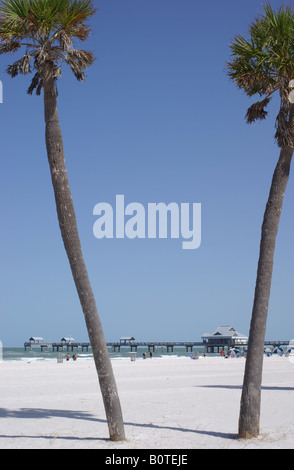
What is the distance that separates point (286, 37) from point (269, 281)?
17.0 ft

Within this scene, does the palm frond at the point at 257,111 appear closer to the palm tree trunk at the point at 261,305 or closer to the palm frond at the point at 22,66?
the palm tree trunk at the point at 261,305

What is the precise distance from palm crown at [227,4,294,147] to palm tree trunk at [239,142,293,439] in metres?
0.85

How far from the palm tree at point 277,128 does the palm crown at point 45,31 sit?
11.4 ft

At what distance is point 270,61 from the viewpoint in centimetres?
1070

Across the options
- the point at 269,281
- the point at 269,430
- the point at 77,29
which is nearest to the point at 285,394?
the point at 269,430

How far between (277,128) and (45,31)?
529cm

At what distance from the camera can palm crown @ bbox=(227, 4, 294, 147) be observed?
10508 millimetres

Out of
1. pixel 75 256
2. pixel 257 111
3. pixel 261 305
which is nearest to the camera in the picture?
pixel 75 256

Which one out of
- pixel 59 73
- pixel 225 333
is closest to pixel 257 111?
pixel 59 73

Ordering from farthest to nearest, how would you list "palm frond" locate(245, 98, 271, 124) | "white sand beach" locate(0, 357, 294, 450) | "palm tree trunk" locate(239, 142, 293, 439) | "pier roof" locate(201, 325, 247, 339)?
1. "pier roof" locate(201, 325, 247, 339)
2. "palm frond" locate(245, 98, 271, 124)
3. "palm tree trunk" locate(239, 142, 293, 439)
4. "white sand beach" locate(0, 357, 294, 450)

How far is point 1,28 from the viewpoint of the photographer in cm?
997

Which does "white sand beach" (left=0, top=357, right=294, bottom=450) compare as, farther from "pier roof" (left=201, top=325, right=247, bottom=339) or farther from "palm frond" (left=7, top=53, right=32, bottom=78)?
"pier roof" (left=201, top=325, right=247, bottom=339)

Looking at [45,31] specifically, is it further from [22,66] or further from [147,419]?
[147,419]

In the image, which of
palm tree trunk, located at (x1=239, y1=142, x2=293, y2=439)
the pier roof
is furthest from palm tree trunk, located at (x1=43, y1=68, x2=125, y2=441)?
the pier roof
